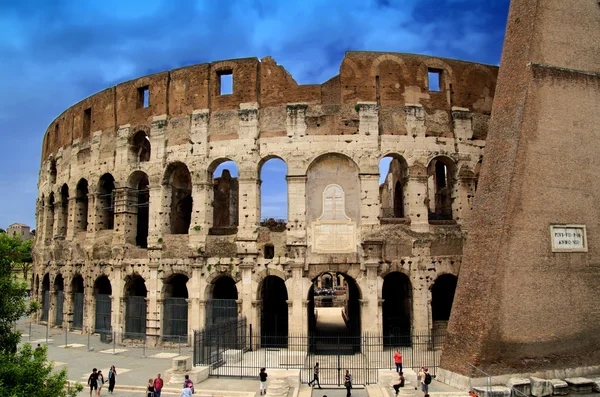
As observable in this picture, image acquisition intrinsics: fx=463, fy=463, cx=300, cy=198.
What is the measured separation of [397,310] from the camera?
22438 millimetres

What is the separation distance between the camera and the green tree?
7.93 metres

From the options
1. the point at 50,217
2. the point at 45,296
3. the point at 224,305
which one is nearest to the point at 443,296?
the point at 224,305

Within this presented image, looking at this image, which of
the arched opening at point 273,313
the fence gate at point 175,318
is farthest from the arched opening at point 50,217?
the arched opening at point 273,313

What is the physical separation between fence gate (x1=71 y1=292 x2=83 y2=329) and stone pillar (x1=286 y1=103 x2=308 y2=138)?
14.3m

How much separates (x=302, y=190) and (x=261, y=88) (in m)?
5.02

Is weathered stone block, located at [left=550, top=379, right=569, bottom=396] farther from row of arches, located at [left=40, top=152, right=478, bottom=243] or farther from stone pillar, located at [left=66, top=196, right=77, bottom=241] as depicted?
stone pillar, located at [left=66, top=196, right=77, bottom=241]

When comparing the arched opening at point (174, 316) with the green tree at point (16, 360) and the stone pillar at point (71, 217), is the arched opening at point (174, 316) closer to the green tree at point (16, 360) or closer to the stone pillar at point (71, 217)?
the stone pillar at point (71, 217)

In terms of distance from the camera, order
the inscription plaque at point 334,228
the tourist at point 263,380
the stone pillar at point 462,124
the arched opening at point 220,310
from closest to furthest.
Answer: the tourist at point 263,380
the inscription plaque at point 334,228
the arched opening at point 220,310
the stone pillar at point 462,124

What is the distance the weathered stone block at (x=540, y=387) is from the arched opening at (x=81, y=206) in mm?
22408

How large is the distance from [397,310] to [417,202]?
19.6ft

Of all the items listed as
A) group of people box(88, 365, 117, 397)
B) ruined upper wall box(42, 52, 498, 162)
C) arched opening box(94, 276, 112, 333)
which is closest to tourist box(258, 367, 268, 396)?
group of people box(88, 365, 117, 397)

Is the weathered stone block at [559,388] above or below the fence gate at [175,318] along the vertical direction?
below

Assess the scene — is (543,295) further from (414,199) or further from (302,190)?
(302,190)

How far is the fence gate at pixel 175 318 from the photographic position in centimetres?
2028
